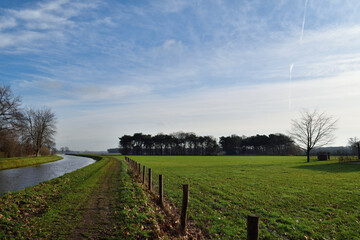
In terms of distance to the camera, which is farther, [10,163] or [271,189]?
[10,163]

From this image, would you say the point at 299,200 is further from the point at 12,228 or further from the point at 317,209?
Result: the point at 12,228

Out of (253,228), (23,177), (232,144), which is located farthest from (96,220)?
(232,144)

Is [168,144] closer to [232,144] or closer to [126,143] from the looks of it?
[126,143]

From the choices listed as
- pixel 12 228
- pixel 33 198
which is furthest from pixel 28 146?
pixel 12 228

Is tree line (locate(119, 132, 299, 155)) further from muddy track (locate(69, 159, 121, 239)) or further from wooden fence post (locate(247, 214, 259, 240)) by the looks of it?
wooden fence post (locate(247, 214, 259, 240))

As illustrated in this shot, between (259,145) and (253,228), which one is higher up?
(259,145)

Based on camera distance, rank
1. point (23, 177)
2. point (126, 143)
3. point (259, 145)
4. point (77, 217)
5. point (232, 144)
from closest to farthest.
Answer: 1. point (77, 217)
2. point (23, 177)
3. point (126, 143)
4. point (259, 145)
5. point (232, 144)

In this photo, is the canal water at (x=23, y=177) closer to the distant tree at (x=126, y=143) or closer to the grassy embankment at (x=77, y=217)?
the grassy embankment at (x=77, y=217)

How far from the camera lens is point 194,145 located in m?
143

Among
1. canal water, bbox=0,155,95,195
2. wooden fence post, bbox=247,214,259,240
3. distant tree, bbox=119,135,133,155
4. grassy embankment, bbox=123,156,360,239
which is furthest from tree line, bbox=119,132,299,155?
wooden fence post, bbox=247,214,259,240

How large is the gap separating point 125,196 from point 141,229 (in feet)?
17.0

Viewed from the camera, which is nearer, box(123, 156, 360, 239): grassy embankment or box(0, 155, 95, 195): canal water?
box(123, 156, 360, 239): grassy embankment

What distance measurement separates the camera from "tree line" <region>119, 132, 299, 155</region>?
449ft

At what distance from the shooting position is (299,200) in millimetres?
12672
